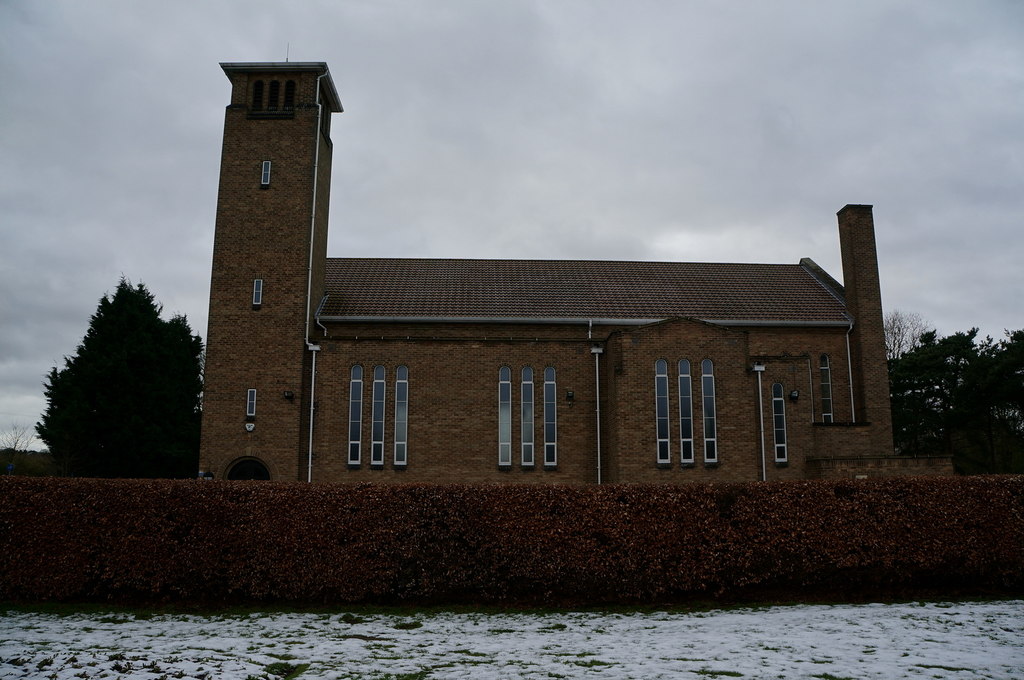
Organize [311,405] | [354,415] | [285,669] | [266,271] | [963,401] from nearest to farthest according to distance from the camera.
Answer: [285,669]
[311,405]
[354,415]
[266,271]
[963,401]

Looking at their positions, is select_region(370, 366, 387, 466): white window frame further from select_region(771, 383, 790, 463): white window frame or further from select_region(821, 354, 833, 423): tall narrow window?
select_region(821, 354, 833, 423): tall narrow window

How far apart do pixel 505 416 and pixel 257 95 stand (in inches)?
536

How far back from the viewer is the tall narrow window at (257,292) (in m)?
22.8

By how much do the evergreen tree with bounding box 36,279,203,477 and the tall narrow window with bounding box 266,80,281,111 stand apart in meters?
14.2

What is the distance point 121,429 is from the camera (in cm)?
3095

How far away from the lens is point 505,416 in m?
22.8

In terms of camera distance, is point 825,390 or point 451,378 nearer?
point 451,378

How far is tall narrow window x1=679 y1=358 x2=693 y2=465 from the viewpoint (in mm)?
21078

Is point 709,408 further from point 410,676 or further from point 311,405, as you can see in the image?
point 410,676

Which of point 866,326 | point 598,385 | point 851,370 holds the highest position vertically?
point 866,326

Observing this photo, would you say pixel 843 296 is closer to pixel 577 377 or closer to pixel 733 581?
pixel 577 377

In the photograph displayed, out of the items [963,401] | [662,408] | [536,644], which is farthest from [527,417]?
[963,401]

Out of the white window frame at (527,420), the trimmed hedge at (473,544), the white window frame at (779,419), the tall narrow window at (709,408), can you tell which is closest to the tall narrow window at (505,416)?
the white window frame at (527,420)

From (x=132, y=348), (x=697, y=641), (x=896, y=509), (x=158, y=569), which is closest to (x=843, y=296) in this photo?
(x=896, y=509)
